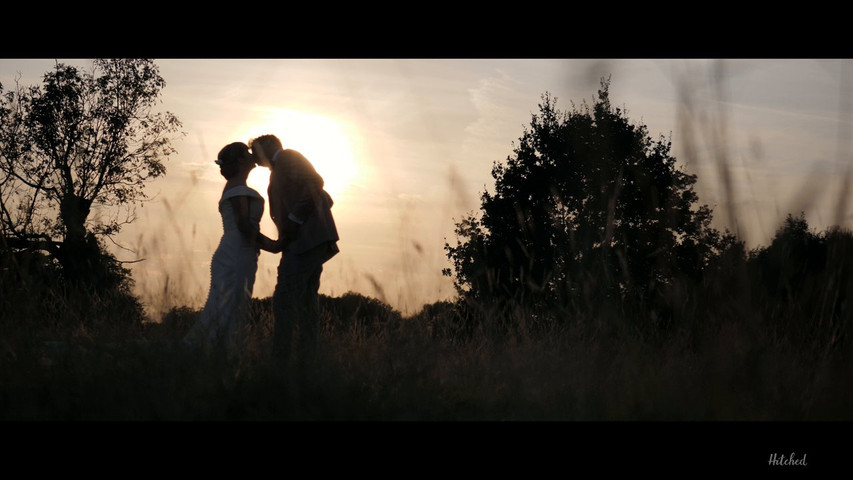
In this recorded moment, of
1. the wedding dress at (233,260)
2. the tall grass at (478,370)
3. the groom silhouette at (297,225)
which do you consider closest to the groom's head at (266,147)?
the groom silhouette at (297,225)

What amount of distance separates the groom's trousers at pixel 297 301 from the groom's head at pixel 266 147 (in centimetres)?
93

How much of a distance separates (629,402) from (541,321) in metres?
2.26

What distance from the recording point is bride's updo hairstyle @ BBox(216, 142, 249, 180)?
6.70 meters

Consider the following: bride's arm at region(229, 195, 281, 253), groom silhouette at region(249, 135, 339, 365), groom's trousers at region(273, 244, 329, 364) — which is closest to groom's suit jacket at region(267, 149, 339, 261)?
groom silhouette at region(249, 135, 339, 365)

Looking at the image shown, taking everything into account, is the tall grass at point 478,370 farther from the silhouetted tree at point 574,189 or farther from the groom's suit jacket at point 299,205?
the silhouetted tree at point 574,189

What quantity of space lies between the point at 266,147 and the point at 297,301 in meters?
1.49

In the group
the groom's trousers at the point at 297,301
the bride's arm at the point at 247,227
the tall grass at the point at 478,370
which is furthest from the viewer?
the bride's arm at the point at 247,227

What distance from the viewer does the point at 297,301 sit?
6.07 m

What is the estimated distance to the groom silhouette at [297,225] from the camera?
615cm

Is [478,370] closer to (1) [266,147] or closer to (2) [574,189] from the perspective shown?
(1) [266,147]
